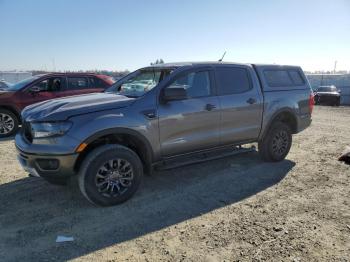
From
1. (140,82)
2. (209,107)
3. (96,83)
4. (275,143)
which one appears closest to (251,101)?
(209,107)

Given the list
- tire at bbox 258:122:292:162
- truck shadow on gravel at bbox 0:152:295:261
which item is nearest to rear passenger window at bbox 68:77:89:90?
truck shadow on gravel at bbox 0:152:295:261

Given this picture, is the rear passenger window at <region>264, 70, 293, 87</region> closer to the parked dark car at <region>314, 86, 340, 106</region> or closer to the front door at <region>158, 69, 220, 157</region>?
the front door at <region>158, 69, 220, 157</region>

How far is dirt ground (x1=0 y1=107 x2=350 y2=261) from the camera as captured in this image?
3.29m

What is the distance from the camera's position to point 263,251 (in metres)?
3.31

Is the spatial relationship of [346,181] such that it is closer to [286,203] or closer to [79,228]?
[286,203]

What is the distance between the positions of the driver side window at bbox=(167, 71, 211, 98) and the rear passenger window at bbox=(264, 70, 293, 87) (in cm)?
150

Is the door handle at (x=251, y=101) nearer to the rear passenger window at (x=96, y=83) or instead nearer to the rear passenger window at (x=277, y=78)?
the rear passenger window at (x=277, y=78)

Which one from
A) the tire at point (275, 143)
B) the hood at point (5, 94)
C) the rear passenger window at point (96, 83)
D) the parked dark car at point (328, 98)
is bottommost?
the parked dark car at point (328, 98)

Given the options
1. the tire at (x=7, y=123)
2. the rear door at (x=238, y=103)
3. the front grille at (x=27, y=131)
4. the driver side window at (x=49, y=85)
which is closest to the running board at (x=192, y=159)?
the rear door at (x=238, y=103)

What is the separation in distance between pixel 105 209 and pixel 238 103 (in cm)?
271

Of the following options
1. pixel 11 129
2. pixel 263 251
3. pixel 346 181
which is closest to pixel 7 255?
pixel 263 251

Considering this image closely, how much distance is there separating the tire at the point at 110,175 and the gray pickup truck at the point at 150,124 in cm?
1

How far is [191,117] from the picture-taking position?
4789 mm

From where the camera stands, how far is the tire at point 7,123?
8.59m
